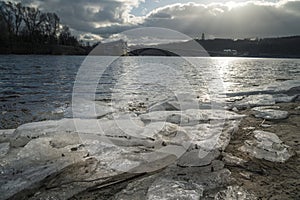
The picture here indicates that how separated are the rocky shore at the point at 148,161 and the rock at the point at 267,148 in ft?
0.04

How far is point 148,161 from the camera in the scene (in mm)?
2777

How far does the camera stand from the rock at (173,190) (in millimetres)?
2068

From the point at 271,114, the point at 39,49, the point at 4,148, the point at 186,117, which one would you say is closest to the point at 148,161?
the point at 4,148

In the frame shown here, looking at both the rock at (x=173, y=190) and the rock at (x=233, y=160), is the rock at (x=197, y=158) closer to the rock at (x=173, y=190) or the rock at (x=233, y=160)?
the rock at (x=233, y=160)

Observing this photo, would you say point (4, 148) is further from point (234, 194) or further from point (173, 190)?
point (234, 194)

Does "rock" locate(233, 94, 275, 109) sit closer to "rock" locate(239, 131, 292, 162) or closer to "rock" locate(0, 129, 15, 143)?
"rock" locate(239, 131, 292, 162)

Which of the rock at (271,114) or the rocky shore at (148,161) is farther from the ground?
the rock at (271,114)

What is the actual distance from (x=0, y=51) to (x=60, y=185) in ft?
199

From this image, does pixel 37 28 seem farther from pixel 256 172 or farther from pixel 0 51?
pixel 256 172

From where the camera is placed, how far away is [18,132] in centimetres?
362

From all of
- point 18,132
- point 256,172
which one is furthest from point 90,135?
point 256,172

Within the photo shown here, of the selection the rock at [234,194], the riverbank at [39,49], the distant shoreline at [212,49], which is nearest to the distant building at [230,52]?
the distant shoreline at [212,49]

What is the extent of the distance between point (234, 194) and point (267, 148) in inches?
54.7

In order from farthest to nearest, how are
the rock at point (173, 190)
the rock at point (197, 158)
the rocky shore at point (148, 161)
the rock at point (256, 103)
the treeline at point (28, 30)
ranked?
the treeline at point (28, 30), the rock at point (256, 103), the rock at point (197, 158), the rocky shore at point (148, 161), the rock at point (173, 190)
